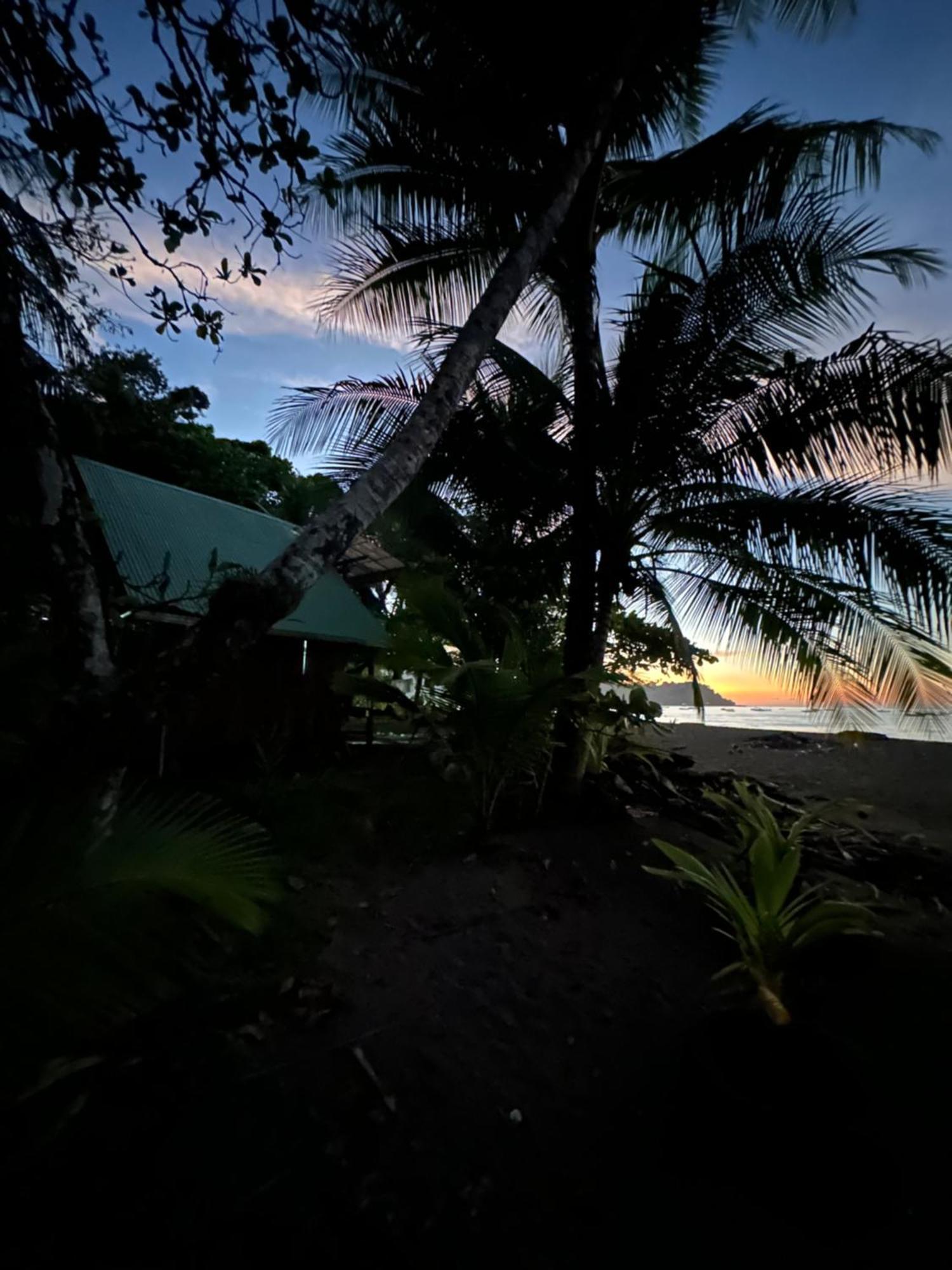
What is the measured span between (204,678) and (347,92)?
531 centimetres

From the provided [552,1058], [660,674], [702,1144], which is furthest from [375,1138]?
[660,674]

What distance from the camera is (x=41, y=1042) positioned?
1.29m

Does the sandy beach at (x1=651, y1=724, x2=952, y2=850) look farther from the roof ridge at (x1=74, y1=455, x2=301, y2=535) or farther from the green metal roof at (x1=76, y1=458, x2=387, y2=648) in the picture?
the roof ridge at (x1=74, y1=455, x2=301, y2=535)

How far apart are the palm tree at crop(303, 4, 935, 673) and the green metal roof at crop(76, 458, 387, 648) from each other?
3410mm

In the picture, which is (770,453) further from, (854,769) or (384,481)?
(854,769)

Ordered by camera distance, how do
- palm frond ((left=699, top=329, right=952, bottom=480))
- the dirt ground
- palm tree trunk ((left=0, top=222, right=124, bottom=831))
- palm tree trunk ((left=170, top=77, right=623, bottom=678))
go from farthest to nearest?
palm frond ((left=699, top=329, right=952, bottom=480))
palm tree trunk ((left=170, top=77, right=623, bottom=678))
palm tree trunk ((left=0, top=222, right=124, bottom=831))
the dirt ground

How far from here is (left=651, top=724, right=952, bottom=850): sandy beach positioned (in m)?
5.36

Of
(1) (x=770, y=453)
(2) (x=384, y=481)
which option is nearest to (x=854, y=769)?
(1) (x=770, y=453)

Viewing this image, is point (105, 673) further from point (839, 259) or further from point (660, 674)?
point (660, 674)

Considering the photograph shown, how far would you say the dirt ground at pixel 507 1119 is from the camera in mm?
1495

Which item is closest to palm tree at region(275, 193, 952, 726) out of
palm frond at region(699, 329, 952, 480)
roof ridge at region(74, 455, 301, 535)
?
palm frond at region(699, 329, 952, 480)

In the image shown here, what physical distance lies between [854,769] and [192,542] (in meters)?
9.20

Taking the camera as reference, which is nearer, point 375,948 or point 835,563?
point 375,948

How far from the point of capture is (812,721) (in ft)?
16.8
